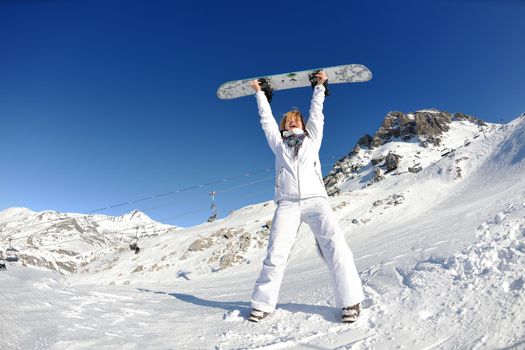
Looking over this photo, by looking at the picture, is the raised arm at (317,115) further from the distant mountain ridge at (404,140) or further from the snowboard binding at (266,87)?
the distant mountain ridge at (404,140)

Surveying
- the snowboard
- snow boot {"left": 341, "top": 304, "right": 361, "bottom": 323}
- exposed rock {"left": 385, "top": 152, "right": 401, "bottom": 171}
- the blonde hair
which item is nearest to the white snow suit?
snow boot {"left": 341, "top": 304, "right": 361, "bottom": 323}

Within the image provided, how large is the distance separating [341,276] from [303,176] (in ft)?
5.01

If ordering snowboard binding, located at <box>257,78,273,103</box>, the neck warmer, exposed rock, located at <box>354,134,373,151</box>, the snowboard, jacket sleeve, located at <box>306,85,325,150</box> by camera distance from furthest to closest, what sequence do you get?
exposed rock, located at <box>354,134,373,151</box>, the snowboard, snowboard binding, located at <box>257,78,273,103</box>, jacket sleeve, located at <box>306,85,325,150</box>, the neck warmer

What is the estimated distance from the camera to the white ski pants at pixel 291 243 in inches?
199

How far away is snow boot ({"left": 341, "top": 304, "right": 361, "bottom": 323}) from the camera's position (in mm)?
4523

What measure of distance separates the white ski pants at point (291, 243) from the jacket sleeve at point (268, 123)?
1034mm

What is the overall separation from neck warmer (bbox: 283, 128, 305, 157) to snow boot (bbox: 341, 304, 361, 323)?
230 centimetres

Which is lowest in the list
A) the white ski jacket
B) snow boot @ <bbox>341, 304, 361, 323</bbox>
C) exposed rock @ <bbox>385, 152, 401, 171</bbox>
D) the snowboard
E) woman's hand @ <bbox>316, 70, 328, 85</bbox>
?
snow boot @ <bbox>341, 304, 361, 323</bbox>

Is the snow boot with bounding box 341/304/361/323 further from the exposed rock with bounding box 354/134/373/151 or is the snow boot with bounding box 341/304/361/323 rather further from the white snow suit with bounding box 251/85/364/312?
the exposed rock with bounding box 354/134/373/151

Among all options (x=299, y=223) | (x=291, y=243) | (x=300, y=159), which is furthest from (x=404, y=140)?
(x=291, y=243)

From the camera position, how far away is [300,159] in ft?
18.1

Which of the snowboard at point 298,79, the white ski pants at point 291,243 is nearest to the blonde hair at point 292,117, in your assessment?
the white ski pants at point 291,243

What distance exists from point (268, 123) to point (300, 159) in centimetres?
91

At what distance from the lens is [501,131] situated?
4216 cm
